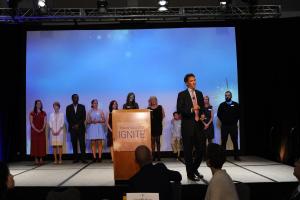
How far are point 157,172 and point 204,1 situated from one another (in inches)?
324

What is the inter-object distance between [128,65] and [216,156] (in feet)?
24.4

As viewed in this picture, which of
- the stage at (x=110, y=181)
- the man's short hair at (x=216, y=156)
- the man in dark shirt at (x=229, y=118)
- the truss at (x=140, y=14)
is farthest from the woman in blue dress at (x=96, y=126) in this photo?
the man's short hair at (x=216, y=156)

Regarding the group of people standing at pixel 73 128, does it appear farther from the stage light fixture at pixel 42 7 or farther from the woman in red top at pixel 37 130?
the stage light fixture at pixel 42 7

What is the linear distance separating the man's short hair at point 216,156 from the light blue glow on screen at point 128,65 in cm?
704

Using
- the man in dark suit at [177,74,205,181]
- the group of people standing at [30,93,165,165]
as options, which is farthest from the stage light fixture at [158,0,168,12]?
the man in dark suit at [177,74,205,181]

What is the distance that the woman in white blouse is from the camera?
9.11 metres

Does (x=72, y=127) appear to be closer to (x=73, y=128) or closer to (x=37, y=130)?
(x=73, y=128)

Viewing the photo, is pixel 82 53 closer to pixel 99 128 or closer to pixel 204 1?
pixel 99 128

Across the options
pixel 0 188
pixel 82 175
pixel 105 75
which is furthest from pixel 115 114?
pixel 105 75

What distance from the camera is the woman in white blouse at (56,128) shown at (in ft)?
29.9

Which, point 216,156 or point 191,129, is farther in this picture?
point 191,129

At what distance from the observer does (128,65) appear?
10297 mm

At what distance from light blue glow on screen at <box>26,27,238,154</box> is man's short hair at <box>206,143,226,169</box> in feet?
23.1

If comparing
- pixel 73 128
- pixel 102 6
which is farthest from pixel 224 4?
pixel 73 128
